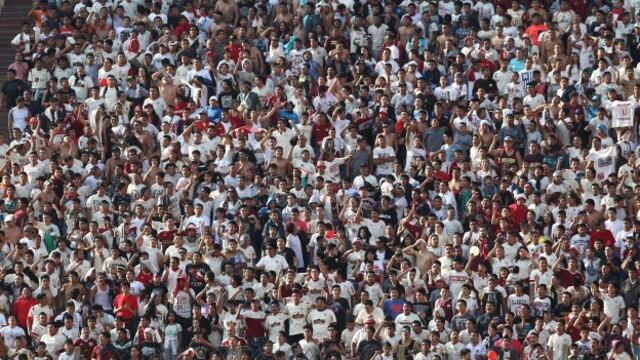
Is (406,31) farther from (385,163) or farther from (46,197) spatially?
(46,197)

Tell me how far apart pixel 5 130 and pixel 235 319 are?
945 centimetres

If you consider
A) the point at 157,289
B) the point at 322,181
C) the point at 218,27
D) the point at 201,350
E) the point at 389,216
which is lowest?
the point at 201,350

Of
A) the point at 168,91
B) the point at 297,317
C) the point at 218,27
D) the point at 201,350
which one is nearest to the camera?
the point at 201,350

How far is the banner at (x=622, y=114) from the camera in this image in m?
41.1

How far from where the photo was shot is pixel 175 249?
3903cm

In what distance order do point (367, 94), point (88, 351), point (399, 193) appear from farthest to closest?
point (367, 94) → point (399, 193) → point (88, 351)

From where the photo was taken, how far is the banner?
135ft

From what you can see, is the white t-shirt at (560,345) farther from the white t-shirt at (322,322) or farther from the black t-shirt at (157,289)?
the black t-shirt at (157,289)

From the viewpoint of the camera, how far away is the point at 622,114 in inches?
1623

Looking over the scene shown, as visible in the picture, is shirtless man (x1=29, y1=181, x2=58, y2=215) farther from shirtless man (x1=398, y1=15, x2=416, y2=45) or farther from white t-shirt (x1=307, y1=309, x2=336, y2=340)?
shirtless man (x1=398, y1=15, x2=416, y2=45)

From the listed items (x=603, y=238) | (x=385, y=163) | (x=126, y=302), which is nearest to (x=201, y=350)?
(x=126, y=302)

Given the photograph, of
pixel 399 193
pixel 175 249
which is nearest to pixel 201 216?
pixel 175 249

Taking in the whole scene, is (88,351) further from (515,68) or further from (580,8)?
(580,8)

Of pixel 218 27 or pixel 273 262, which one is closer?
pixel 273 262
